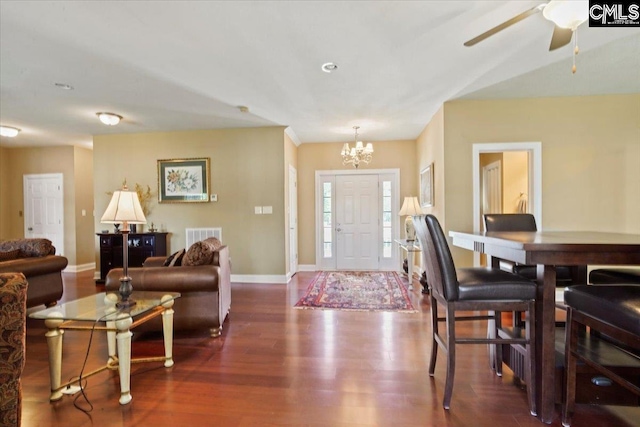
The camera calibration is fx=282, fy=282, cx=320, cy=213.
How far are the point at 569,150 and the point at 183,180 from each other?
5.68 metres

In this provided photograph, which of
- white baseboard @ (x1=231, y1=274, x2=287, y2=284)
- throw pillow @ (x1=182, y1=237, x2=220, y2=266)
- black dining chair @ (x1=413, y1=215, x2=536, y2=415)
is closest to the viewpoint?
black dining chair @ (x1=413, y1=215, x2=536, y2=415)

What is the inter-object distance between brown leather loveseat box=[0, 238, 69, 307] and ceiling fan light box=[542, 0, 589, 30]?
5.03m

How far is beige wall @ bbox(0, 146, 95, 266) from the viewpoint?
19.0 ft

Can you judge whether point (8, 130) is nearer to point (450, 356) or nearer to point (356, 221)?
point (356, 221)

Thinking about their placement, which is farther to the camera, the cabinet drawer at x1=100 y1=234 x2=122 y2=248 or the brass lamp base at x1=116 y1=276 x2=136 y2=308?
the cabinet drawer at x1=100 y1=234 x2=122 y2=248

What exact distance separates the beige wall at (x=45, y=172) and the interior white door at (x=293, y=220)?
445 cm

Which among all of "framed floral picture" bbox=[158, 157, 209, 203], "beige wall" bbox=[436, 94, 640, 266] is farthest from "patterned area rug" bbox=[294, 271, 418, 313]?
"framed floral picture" bbox=[158, 157, 209, 203]

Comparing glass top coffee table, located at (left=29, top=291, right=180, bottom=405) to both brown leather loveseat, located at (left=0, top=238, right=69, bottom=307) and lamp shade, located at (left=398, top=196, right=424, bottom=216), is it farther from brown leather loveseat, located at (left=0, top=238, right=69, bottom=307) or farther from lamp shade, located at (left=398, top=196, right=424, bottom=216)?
lamp shade, located at (left=398, top=196, right=424, bottom=216)

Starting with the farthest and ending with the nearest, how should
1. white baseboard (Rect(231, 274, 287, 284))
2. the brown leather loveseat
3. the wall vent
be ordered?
the wall vent, white baseboard (Rect(231, 274, 287, 284)), the brown leather loveseat

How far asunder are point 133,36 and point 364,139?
4.06 meters

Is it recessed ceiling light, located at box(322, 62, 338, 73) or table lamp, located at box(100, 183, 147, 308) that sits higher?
recessed ceiling light, located at box(322, 62, 338, 73)

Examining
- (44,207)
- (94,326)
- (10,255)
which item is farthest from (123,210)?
(44,207)

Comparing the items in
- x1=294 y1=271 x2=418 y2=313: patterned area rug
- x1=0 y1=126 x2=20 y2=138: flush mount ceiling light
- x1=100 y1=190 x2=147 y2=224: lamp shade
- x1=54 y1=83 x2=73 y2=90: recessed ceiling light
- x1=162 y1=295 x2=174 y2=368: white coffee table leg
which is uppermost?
x1=54 y1=83 x2=73 y2=90: recessed ceiling light

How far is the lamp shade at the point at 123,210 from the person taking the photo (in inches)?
78.7
